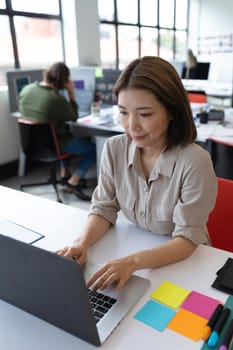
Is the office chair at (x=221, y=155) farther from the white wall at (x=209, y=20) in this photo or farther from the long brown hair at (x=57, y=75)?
the white wall at (x=209, y=20)

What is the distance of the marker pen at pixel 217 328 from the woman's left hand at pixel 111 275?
24 centimetres

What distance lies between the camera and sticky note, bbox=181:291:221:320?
0.76 m

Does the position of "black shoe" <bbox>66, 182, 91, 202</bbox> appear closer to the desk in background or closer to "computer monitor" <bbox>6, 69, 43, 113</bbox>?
the desk in background

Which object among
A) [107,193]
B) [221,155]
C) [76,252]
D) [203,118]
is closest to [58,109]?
[203,118]

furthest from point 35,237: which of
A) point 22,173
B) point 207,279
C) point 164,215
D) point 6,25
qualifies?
point 6,25

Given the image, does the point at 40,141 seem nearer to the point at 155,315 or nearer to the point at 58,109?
the point at 58,109

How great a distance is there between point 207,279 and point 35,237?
1.89 ft

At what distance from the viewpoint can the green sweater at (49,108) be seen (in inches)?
117

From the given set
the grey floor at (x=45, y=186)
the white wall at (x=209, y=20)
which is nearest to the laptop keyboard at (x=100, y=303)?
the grey floor at (x=45, y=186)

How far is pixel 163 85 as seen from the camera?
3.17 ft

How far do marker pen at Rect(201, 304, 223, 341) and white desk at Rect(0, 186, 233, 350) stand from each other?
Answer: 19 mm

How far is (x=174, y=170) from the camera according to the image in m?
1.07

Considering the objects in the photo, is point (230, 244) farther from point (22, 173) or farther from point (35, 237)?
point (22, 173)

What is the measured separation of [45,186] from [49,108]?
969 millimetres
